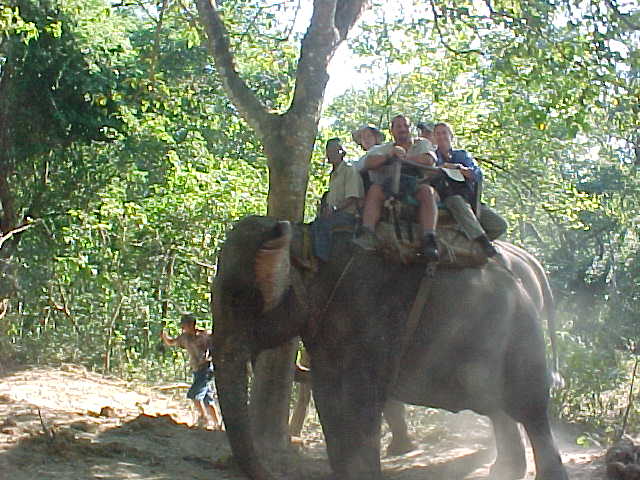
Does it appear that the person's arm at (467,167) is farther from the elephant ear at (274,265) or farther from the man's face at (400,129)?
the elephant ear at (274,265)

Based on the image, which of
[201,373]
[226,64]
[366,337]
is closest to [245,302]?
[366,337]

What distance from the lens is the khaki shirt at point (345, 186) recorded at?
6.44 metres

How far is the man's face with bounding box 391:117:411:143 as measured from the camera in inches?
271

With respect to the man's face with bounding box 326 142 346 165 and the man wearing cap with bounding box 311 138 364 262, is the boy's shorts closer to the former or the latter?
the man wearing cap with bounding box 311 138 364 262

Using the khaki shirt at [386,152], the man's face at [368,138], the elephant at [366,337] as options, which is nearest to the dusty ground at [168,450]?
the elephant at [366,337]

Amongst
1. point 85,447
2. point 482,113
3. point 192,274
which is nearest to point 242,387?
point 85,447

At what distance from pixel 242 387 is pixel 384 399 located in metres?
1.04

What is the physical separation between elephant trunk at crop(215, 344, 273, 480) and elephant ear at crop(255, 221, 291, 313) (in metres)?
0.38

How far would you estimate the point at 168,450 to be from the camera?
6828 millimetres

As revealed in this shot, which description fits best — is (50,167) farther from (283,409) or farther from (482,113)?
(283,409)

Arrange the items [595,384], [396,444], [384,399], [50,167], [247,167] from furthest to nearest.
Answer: [50,167], [247,167], [595,384], [396,444], [384,399]

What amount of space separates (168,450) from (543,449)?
2850 millimetres

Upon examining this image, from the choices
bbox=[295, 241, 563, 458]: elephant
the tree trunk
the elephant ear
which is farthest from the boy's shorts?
the elephant ear

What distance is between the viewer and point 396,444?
8.04 metres
